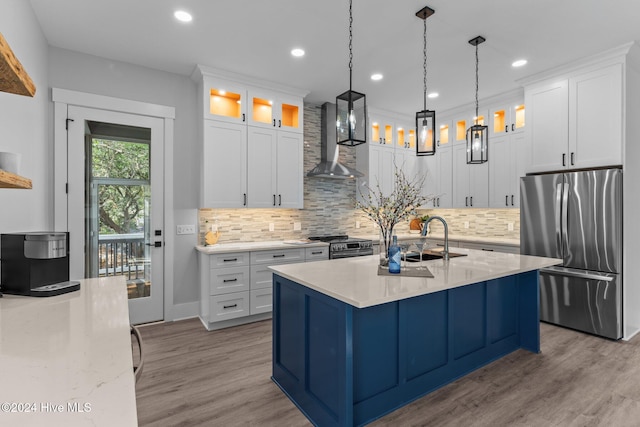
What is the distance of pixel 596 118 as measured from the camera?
3.49 meters

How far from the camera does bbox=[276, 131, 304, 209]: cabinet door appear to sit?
14.3 feet

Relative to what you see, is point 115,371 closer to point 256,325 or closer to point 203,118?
point 256,325

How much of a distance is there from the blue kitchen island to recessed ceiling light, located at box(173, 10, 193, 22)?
2212 millimetres

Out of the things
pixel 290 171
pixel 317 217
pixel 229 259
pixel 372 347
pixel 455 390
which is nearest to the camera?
pixel 372 347

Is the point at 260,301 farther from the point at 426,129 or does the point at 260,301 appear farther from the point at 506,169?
the point at 506,169

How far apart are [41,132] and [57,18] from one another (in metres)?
1.00

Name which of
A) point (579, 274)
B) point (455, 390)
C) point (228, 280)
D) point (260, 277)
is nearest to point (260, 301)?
point (260, 277)

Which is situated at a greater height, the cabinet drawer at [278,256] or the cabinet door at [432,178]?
the cabinet door at [432,178]

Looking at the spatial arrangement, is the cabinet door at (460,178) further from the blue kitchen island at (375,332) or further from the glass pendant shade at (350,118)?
the glass pendant shade at (350,118)

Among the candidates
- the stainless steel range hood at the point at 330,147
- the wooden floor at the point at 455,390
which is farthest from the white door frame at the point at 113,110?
the stainless steel range hood at the point at 330,147

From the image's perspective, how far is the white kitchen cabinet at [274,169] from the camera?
4.16 m

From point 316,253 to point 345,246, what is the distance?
1.50ft

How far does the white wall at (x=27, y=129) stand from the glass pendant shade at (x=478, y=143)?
3403 mm

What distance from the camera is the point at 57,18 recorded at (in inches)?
112
